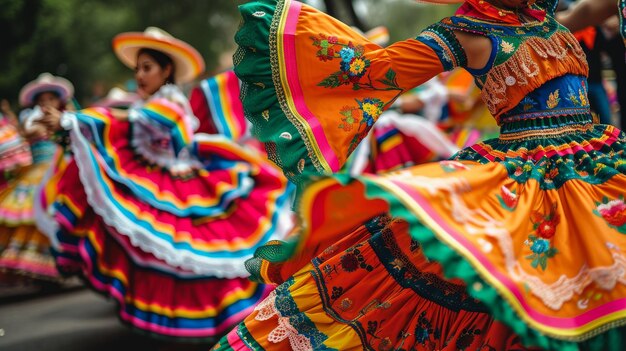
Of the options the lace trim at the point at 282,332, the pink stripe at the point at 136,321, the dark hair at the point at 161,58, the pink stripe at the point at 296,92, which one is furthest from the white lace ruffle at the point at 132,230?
the pink stripe at the point at 296,92

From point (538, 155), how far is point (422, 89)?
5138 millimetres

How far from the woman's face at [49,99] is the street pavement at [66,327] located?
5.91 ft

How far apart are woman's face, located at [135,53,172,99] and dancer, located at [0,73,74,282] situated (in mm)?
1080

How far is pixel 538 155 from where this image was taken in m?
2.26

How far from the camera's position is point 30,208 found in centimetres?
615

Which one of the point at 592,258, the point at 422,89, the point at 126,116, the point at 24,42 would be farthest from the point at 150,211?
the point at 24,42

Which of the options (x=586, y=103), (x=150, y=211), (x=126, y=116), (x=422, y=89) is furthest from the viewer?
(x=422, y=89)

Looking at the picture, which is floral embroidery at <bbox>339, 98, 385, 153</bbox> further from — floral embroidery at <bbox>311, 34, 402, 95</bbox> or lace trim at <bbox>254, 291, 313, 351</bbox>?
lace trim at <bbox>254, 291, 313, 351</bbox>

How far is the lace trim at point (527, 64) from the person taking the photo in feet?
7.72

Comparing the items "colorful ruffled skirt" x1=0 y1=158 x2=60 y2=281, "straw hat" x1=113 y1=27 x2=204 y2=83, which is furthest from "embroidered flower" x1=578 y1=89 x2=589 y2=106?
"colorful ruffled skirt" x1=0 y1=158 x2=60 y2=281

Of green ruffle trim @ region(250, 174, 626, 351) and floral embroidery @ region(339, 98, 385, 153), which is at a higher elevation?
floral embroidery @ region(339, 98, 385, 153)

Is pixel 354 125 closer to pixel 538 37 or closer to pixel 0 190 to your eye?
pixel 538 37

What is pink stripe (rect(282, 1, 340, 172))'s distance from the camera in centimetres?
237

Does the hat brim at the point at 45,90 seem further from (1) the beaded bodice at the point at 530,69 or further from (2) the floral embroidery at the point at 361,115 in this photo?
(1) the beaded bodice at the point at 530,69
